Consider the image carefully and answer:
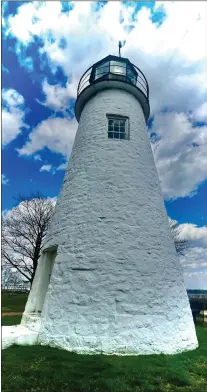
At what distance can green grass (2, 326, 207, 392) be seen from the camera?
4.80 meters

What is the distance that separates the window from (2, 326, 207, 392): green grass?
6.98m

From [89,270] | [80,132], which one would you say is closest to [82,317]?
[89,270]

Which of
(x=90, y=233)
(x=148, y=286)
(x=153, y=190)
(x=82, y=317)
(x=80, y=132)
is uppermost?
(x=80, y=132)

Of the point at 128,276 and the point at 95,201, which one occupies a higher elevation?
the point at 95,201

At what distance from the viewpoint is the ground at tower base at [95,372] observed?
15.7ft

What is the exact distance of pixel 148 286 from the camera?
7.39m

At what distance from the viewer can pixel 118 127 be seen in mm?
10070

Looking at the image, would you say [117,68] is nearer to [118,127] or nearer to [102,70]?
[102,70]

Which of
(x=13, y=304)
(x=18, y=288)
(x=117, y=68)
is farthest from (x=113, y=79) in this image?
(x=18, y=288)

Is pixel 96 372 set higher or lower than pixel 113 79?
lower

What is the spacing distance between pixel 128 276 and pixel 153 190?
10.5 ft

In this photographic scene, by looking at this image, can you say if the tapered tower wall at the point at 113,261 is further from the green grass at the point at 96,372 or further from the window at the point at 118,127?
the green grass at the point at 96,372

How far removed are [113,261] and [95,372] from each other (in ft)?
9.00

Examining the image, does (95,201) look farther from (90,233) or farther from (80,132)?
(80,132)
